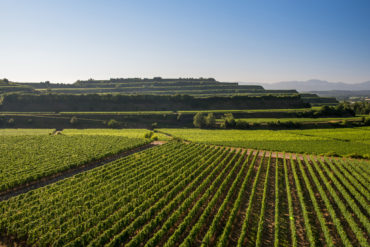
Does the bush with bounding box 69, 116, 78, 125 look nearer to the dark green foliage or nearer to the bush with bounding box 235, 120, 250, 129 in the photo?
the dark green foliage

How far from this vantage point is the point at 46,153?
38625mm

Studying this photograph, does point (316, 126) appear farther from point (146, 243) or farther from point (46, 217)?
point (46, 217)

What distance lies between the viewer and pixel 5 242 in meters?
16.4

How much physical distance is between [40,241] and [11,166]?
22977 millimetres

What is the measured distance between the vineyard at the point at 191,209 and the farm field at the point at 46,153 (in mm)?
5533

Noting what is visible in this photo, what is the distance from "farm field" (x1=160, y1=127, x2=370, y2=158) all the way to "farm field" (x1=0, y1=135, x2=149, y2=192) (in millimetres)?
20881

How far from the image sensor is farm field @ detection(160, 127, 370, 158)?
43.3 m

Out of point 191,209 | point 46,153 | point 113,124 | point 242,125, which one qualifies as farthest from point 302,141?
point 113,124

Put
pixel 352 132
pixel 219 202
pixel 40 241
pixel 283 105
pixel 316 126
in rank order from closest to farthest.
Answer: pixel 40 241, pixel 219 202, pixel 352 132, pixel 316 126, pixel 283 105

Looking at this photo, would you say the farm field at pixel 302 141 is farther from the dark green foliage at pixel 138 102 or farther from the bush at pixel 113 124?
the dark green foliage at pixel 138 102

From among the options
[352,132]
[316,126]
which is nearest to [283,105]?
[316,126]

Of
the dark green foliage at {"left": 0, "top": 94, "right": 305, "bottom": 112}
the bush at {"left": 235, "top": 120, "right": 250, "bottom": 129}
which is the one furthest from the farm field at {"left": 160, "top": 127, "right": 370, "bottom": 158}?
the dark green foliage at {"left": 0, "top": 94, "right": 305, "bottom": 112}

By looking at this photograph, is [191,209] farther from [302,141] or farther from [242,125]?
[242,125]

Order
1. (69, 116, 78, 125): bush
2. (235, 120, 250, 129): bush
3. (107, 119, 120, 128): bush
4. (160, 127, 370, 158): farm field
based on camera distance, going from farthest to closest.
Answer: (69, 116, 78, 125): bush → (107, 119, 120, 128): bush → (235, 120, 250, 129): bush → (160, 127, 370, 158): farm field
